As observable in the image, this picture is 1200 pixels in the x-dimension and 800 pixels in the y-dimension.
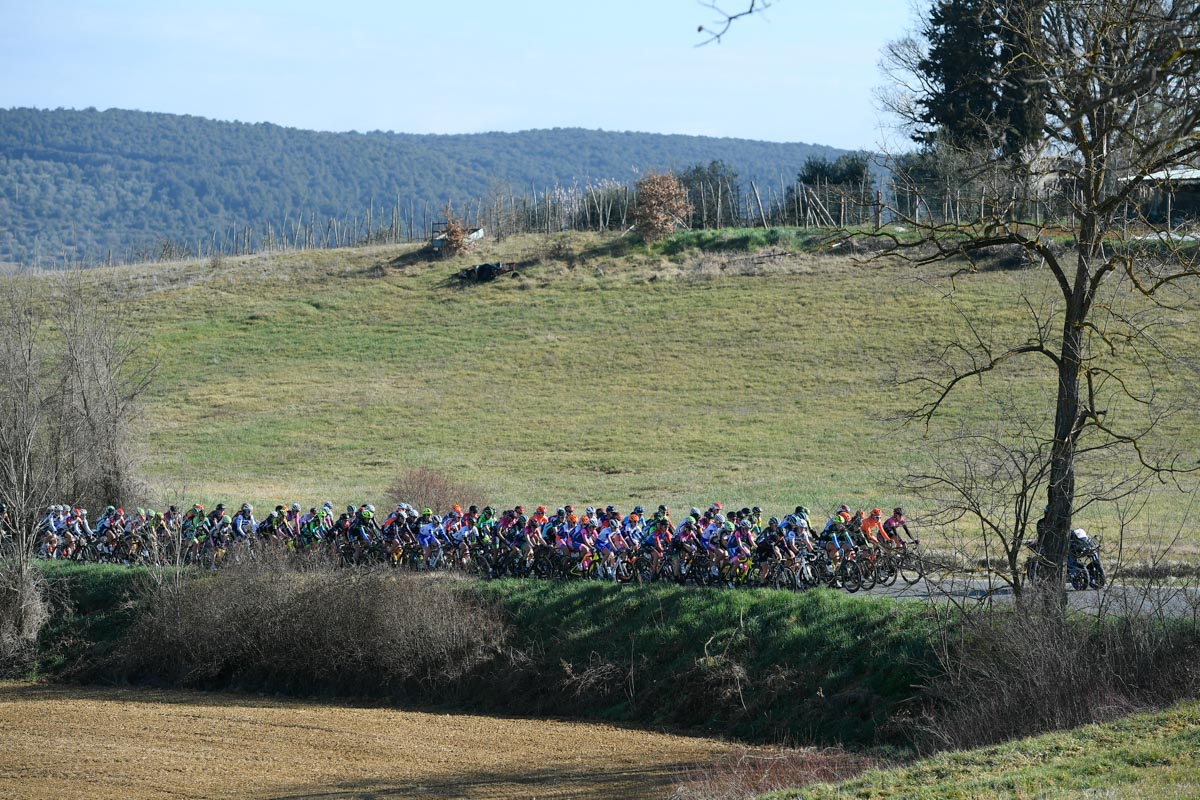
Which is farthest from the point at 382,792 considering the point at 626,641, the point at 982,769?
the point at 982,769

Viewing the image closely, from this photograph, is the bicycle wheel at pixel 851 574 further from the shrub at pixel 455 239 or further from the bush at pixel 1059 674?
the shrub at pixel 455 239

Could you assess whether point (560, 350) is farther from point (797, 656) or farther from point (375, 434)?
point (797, 656)

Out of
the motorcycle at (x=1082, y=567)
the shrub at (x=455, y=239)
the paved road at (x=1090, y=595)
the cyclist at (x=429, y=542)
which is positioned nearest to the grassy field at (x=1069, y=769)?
the paved road at (x=1090, y=595)

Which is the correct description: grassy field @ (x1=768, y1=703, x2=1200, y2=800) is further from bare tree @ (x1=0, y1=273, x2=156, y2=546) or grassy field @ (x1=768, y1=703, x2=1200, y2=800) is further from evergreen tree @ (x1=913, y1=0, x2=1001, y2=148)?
bare tree @ (x1=0, y1=273, x2=156, y2=546)

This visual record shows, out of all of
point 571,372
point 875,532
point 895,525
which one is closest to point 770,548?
point 875,532

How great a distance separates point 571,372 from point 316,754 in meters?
37.1

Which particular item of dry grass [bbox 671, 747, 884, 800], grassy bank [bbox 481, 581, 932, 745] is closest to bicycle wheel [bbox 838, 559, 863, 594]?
grassy bank [bbox 481, 581, 932, 745]

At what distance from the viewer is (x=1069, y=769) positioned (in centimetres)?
977

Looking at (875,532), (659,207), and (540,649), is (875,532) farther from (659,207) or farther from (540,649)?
(659,207)

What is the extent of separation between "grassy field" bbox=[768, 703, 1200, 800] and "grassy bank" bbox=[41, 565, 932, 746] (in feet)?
18.0

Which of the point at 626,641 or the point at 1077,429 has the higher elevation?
the point at 1077,429

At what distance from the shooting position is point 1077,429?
15398 millimetres

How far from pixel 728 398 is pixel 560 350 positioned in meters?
11.6

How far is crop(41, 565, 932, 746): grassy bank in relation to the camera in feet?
59.6
